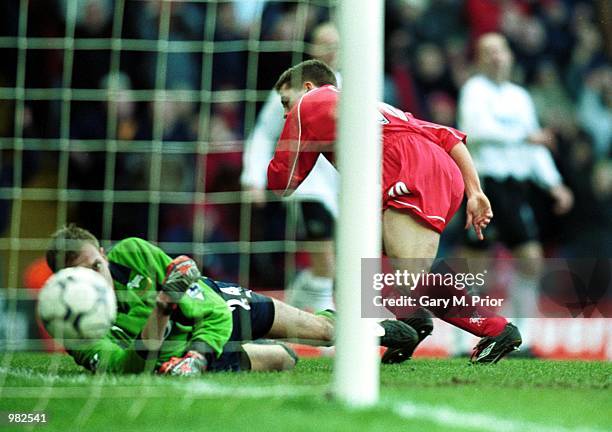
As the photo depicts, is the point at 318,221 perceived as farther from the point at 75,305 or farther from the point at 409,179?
the point at 75,305

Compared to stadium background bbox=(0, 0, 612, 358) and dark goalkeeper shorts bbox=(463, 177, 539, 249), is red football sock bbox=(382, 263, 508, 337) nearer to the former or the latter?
stadium background bbox=(0, 0, 612, 358)

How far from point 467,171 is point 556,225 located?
313 centimetres

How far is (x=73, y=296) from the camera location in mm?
4473

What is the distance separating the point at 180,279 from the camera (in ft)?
16.1

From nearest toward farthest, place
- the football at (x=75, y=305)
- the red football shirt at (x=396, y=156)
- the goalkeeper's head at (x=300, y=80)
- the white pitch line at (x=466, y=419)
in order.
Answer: the white pitch line at (x=466, y=419)
the football at (x=75, y=305)
the red football shirt at (x=396, y=156)
the goalkeeper's head at (x=300, y=80)

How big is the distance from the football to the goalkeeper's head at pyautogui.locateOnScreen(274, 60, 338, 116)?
158 cm

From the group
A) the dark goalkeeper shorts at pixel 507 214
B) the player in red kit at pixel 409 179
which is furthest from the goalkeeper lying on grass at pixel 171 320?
the dark goalkeeper shorts at pixel 507 214

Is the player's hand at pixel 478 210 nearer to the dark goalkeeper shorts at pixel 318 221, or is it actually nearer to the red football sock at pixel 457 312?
the red football sock at pixel 457 312

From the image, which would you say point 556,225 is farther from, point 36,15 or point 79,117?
point 36,15

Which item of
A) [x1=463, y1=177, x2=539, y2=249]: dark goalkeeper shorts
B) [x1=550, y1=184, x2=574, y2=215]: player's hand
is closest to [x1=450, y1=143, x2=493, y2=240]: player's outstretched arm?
[x1=463, y1=177, x2=539, y2=249]: dark goalkeeper shorts

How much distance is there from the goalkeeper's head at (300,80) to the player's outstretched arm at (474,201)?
0.79 meters

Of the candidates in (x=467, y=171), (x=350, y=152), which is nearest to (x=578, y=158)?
(x=467, y=171)

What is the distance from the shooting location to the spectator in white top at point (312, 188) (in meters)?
6.96

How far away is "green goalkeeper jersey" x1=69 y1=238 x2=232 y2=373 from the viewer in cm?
502
